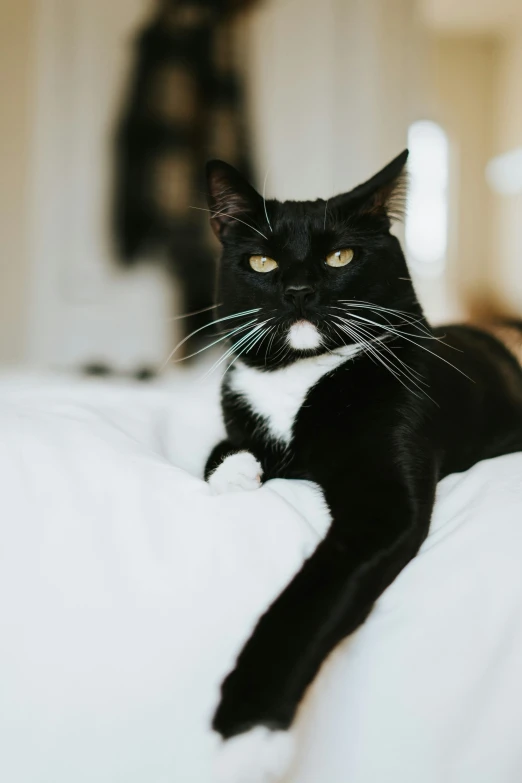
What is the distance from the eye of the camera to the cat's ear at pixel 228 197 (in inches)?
37.4

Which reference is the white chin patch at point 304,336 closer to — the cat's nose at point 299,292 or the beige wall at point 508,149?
the cat's nose at point 299,292

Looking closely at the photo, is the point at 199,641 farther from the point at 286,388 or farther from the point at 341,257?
the point at 341,257

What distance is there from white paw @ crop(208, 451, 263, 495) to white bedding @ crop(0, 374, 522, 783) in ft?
0.38

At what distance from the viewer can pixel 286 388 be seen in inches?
36.5

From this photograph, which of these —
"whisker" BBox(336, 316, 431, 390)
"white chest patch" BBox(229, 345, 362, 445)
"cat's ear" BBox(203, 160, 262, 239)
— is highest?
"cat's ear" BBox(203, 160, 262, 239)

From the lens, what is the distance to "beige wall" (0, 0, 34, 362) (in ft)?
10.1

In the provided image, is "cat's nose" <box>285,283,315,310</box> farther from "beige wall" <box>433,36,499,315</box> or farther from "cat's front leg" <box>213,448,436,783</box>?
"beige wall" <box>433,36,499,315</box>

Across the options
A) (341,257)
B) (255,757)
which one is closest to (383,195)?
(341,257)

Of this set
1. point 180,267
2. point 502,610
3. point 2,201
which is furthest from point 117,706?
point 2,201

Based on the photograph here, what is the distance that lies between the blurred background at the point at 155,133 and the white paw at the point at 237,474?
79.8 inches

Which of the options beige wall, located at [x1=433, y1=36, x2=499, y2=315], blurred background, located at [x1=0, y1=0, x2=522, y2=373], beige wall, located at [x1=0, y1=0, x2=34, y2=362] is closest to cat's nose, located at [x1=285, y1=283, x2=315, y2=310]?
blurred background, located at [x1=0, y1=0, x2=522, y2=373]

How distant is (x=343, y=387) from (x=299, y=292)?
0.46 ft

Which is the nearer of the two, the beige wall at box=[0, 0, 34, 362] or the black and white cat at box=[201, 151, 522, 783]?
the black and white cat at box=[201, 151, 522, 783]

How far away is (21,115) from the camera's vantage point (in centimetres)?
311
